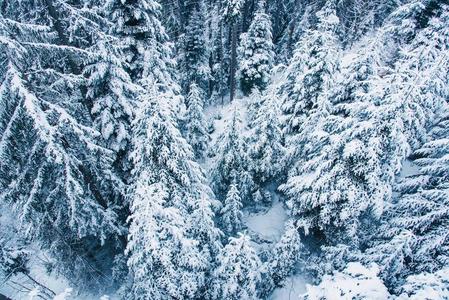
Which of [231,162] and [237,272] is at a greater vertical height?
[231,162]

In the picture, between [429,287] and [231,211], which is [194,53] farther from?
[429,287]

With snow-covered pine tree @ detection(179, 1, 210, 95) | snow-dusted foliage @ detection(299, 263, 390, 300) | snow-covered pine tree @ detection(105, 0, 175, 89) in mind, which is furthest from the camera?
snow-covered pine tree @ detection(179, 1, 210, 95)

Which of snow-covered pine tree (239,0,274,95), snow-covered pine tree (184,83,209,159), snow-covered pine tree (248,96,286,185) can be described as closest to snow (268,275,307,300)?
snow-covered pine tree (248,96,286,185)

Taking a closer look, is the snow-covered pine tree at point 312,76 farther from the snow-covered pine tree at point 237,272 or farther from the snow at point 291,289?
the snow at point 291,289

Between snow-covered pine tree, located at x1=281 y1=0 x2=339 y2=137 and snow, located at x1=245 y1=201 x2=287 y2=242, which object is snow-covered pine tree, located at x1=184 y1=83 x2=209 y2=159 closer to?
snow-covered pine tree, located at x1=281 y1=0 x2=339 y2=137

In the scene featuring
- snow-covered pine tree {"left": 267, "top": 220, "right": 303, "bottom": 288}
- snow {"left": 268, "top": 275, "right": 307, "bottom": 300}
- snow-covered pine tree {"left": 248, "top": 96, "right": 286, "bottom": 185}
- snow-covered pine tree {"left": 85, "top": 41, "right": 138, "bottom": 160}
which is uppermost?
snow-covered pine tree {"left": 85, "top": 41, "right": 138, "bottom": 160}

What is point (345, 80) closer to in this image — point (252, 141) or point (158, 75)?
point (252, 141)

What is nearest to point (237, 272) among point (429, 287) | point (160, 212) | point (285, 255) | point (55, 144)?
point (160, 212)
